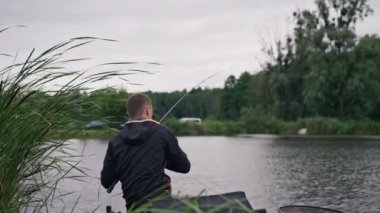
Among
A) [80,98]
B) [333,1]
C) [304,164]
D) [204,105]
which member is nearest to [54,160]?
[80,98]

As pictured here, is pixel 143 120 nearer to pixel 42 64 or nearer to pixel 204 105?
pixel 42 64

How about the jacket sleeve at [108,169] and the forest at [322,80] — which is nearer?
the jacket sleeve at [108,169]

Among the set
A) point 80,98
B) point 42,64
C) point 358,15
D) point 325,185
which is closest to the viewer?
point 42,64

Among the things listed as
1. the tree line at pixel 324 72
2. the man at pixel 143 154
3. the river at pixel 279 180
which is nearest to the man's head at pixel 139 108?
the man at pixel 143 154

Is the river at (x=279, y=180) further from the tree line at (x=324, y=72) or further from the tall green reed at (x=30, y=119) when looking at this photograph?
the tree line at (x=324, y=72)

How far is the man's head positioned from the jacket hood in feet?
0.18

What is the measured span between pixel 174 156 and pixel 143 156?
221 millimetres

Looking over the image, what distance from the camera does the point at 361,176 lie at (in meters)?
18.2

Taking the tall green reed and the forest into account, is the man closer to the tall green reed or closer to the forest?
the tall green reed

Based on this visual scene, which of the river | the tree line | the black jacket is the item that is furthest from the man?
the tree line

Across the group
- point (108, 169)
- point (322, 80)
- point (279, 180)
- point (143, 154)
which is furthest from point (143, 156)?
point (322, 80)

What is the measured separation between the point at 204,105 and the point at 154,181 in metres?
84.0

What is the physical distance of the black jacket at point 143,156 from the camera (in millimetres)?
3889

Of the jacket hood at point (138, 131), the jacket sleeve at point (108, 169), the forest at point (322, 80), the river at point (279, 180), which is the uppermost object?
the forest at point (322, 80)
